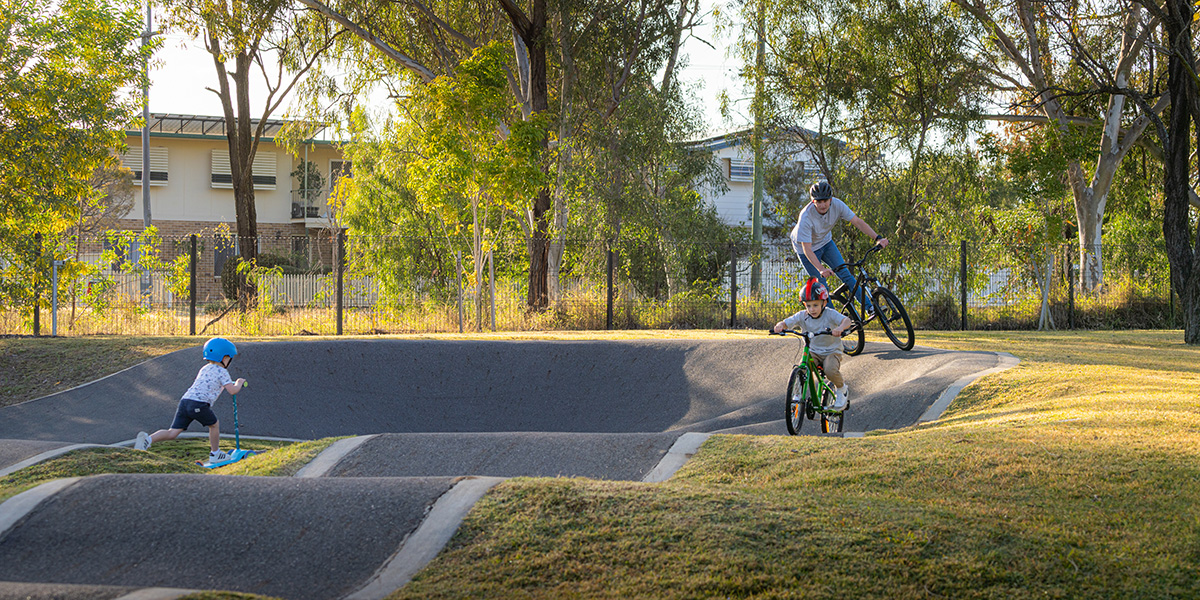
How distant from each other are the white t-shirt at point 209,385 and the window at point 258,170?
3190cm

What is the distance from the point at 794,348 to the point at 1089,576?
826 centimetres

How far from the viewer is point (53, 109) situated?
13133 mm

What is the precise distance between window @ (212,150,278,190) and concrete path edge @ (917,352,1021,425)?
3503cm

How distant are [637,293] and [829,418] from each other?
12.4 metres

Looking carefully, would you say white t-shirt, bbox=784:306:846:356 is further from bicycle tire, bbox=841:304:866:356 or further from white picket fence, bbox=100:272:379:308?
white picket fence, bbox=100:272:379:308

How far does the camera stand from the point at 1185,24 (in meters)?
13.7

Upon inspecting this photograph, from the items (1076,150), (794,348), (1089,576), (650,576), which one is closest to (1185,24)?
(1076,150)

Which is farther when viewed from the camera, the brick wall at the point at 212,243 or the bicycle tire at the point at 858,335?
the brick wall at the point at 212,243

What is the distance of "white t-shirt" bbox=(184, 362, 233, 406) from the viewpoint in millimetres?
9094


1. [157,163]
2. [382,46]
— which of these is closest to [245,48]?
[382,46]

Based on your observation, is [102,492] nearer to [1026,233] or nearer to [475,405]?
[475,405]

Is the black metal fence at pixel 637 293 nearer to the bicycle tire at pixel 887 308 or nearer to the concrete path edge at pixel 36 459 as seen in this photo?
the bicycle tire at pixel 887 308

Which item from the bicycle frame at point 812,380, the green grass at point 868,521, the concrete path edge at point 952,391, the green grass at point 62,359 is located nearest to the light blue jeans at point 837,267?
the concrete path edge at point 952,391

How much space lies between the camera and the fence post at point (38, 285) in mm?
14641
